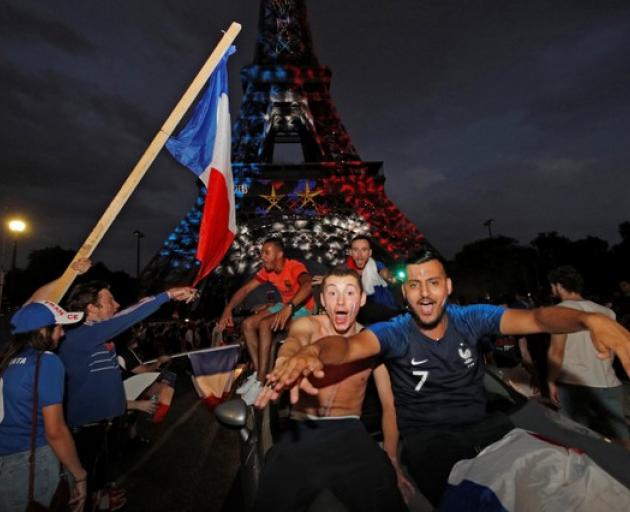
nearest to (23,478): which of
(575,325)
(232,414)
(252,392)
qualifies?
(232,414)

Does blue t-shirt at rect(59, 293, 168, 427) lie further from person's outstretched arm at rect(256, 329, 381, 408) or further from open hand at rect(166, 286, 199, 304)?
person's outstretched arm at rect(256, 329, 381, 408)

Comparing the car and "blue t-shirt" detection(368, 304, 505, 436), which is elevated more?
"blue t-shirt" detection(368, 304, 505, 436)

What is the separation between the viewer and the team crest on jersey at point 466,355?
216 cm

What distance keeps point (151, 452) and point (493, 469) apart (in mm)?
5015

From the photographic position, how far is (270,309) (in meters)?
3.89

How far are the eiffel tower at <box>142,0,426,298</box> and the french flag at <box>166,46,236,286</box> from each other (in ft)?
52.3

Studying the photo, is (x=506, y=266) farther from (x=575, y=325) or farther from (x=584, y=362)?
(x=575, y=325)

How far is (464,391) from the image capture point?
2.11 metres

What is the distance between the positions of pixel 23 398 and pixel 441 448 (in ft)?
8.08

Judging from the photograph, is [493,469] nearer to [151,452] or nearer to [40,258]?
[151,452]

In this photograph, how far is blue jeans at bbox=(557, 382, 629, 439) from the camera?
10.9 ft

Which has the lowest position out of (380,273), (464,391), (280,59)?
(464,391)

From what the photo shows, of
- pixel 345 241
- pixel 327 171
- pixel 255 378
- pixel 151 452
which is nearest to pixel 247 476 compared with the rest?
pixel 255 378

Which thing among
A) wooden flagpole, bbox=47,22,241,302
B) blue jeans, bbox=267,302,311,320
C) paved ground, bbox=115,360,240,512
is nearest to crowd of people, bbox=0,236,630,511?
wooden flagpole, bbox=47,22,241,302
